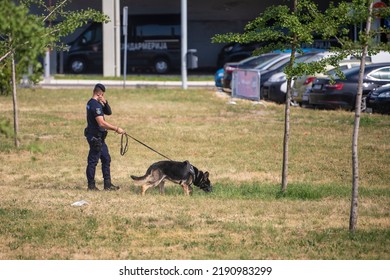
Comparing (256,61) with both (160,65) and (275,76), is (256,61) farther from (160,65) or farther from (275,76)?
(160,65)

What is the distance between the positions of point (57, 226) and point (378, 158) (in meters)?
8.43

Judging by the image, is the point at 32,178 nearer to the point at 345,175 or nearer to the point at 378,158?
the point at 345,175

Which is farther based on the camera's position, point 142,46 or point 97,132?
point 142,46

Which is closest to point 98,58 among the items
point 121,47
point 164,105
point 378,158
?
point 121,47

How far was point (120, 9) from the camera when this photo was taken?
165ft

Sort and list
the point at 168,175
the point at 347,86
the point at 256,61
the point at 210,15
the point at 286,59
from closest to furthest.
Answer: the point at 168,175 → the point at 347,86 → the point at 286,59 → the point at 256,61 → the point at 210,15

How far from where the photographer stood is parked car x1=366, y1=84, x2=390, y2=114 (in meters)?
26.7

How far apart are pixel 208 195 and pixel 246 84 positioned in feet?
60.6

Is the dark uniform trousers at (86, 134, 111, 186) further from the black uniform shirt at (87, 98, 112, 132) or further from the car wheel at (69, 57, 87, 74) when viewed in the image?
the car wheel at (69, 57, 87, 74)

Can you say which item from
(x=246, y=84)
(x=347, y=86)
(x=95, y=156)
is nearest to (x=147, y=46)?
(x=246, y=84)

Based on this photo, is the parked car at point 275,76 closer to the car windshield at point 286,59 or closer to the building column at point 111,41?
the car windshield at point 286,59

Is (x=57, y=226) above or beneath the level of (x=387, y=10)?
Answer: beneath

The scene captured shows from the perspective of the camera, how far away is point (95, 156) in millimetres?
15820

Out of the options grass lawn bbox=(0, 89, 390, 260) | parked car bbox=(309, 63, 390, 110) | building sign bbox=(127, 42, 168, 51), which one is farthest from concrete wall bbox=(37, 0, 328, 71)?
grass lawn bbox=(0, 89, 390, 260)
